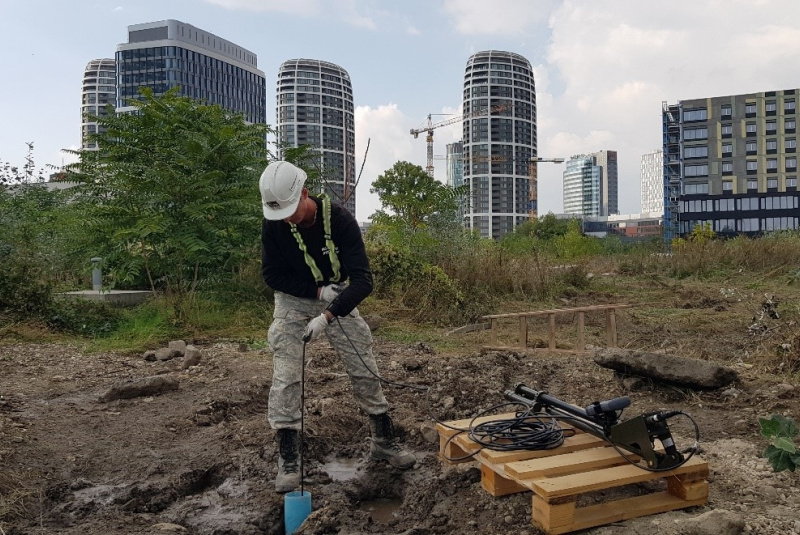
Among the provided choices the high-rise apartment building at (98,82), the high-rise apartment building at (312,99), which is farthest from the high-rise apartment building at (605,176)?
the high-rise apartment building at (312,99)

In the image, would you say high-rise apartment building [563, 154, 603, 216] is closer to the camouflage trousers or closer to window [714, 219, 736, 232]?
window [714, 219, 736, 232]

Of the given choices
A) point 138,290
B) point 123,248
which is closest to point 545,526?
point 123,248

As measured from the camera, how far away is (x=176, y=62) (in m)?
107

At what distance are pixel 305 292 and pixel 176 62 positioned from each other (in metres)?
114

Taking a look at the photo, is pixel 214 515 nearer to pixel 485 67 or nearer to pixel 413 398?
pixel 413 398

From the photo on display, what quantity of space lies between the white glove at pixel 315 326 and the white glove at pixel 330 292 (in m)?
0.14

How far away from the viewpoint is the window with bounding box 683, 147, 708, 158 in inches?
2987

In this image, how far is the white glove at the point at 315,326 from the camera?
12.4ft

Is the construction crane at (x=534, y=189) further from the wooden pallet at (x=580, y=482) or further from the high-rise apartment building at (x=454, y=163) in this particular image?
the wooden pallet at (x=580, y=482)

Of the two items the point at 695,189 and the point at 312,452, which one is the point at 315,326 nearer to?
the point at 312,452

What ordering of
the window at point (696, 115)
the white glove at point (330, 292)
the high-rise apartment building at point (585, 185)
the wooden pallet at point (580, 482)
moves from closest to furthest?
1. the wooden pallet at point (580, 482)
2. the white glove at point (330, 292)
3. the window at point (696, 115)
4. the high-rise apartment building at point (585, 185)

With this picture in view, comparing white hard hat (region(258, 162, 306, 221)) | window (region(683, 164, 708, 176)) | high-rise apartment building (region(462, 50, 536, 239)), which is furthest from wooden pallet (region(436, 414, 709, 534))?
high-rise apartment building (region(462, 50, 536, 239))

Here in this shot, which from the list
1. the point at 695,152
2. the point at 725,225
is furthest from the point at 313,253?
the point at 695,152

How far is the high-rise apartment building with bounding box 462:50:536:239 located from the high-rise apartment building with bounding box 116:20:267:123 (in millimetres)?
37752
